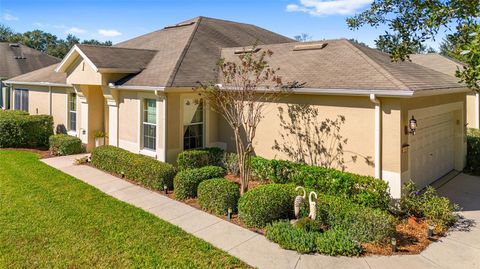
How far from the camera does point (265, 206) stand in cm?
821

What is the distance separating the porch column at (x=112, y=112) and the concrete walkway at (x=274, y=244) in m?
4.03

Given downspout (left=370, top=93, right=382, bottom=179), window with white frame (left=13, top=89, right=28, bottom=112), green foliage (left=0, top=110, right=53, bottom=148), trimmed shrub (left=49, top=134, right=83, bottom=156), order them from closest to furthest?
downspout (left=370, top=93, right=382, bottom=179) → trimmed shrub (left=49, top=134, right=83, bottom=156) → green foliage (left=0, top=110, right=53, bottom=148) → window with white frame (left=13, top=89, right=28, bottom=112)

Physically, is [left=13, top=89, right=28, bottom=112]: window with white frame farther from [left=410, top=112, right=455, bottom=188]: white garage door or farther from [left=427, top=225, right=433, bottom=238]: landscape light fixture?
[left=427, top=225, right=433, bottom=238]: landscape light fixture

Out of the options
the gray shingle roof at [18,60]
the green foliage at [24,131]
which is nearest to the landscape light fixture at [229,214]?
the green foliage at [24,131]

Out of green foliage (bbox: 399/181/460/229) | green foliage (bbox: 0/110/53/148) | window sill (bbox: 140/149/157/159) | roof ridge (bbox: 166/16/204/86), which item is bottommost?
green foliage (bbox: 399/181/460/229)

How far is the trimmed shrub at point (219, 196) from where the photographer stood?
9117 mm

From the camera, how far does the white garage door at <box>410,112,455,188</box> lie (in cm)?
1096

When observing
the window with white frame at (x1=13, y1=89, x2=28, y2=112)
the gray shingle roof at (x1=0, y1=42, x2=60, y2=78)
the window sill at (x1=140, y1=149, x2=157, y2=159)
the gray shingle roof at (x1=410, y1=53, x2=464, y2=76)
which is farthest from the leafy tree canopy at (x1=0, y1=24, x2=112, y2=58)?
the gray shingle roof at (x1=410, y1=53, x2=464, y2=76)

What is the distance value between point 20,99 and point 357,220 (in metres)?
23.9

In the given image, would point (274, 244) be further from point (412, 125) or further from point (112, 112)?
point (112, 112)

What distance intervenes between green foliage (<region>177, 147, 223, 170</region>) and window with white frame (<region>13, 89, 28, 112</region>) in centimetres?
1598

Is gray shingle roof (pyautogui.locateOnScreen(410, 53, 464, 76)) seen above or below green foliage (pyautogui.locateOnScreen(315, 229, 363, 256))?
above

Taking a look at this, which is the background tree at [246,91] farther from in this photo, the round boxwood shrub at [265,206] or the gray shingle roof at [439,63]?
the gray shingle roof at [439,63]

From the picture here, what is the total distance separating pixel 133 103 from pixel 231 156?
4.77 meters
